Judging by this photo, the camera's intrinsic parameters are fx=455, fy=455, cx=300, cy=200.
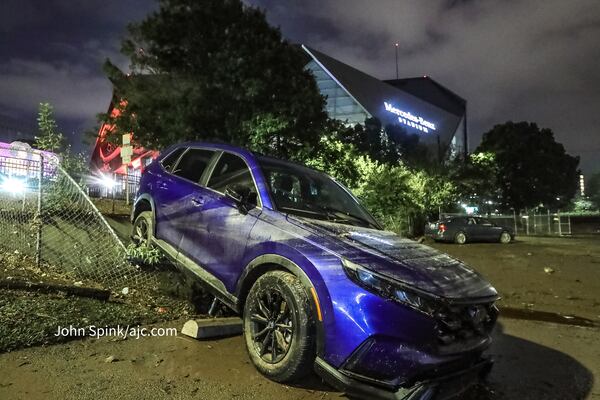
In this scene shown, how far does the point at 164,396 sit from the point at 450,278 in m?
2.14

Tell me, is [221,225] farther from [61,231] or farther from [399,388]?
[61,231]

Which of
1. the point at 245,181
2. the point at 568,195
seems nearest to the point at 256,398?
the point at 245,181

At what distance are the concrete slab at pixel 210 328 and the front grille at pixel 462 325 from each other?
2218mm

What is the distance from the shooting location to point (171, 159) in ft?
18.2

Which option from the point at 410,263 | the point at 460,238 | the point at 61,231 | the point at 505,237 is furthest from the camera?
the point at 505,237

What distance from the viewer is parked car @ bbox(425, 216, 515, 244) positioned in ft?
68.8

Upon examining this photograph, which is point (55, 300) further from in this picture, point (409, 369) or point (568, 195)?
point (568, 195)

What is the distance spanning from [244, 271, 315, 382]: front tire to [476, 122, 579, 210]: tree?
179ft

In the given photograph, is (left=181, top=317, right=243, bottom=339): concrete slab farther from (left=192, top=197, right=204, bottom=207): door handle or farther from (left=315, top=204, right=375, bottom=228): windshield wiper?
(left=315, top=204, right=375, bottom=228): windshield wiper

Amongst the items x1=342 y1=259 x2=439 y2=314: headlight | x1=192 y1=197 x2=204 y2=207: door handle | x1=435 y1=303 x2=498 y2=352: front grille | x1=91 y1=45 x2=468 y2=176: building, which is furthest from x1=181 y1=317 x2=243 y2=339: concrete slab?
x1=91 y1=45 x2=468 y2=176: building

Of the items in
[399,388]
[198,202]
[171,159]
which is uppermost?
[171,159]

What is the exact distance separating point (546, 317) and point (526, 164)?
54.7 metres

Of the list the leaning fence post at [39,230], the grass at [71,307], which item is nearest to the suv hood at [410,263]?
the grass at [71,307]

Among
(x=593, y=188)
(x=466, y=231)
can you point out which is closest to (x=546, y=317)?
(x=466, y=231)
